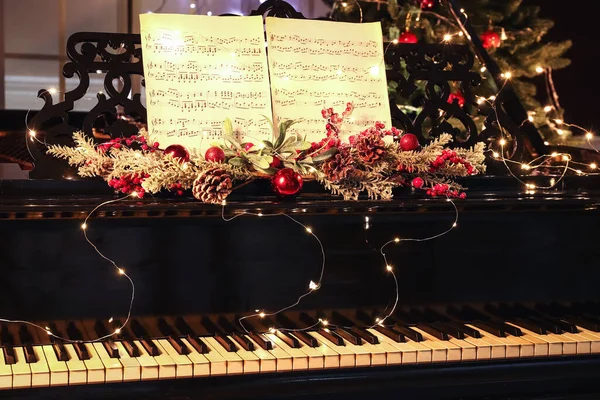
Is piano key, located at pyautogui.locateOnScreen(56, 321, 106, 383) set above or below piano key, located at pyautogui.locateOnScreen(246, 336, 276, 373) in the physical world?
above

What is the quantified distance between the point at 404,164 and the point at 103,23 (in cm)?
572

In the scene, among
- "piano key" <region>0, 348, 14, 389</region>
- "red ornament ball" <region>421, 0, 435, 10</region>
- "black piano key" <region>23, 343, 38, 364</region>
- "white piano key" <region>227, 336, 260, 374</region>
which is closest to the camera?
"piano key" <region>0, 348, 14, 389</region>

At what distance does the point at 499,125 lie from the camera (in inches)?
109

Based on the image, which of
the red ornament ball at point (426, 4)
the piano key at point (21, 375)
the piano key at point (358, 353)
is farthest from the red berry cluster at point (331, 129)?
the red ornament ball at point (426, 4)

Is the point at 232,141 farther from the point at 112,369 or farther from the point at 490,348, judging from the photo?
the point at 490,348

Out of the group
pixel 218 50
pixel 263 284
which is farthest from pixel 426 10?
pixel 263 284

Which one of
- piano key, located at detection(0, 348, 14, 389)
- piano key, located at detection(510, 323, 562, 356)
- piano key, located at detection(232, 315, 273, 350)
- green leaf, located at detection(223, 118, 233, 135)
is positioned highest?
green leaf, located at detection(223, 118, 233, 135)

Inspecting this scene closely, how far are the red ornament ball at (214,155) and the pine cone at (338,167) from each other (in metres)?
0.31

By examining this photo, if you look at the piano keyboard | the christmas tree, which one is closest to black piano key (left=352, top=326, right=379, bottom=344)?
the piano keyboard

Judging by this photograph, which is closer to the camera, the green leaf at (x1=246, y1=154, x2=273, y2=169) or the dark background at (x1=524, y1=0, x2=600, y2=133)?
the green leaf at (x1=246, y1=154, x2=273, y2=169)

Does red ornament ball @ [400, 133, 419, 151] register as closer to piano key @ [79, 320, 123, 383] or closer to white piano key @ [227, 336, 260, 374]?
white piano key @ [227, 336, 260, 374]

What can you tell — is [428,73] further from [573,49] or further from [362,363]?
[573,49]

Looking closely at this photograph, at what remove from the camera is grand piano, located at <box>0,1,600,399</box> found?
211cm

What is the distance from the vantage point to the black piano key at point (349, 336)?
2278 millimetres
